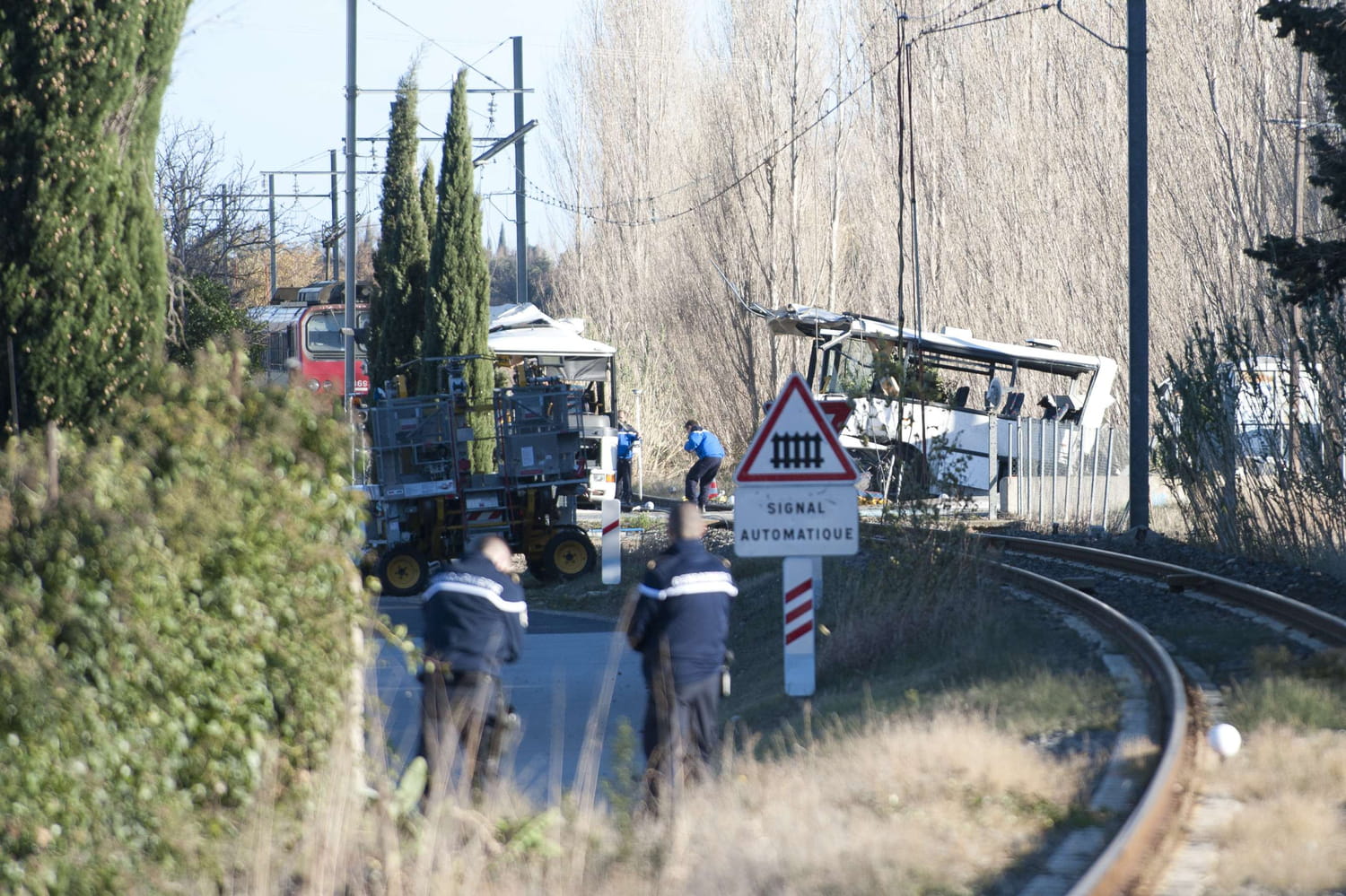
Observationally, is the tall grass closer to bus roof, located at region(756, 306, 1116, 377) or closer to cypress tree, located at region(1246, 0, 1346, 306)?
cypress tree, located at region(1246, 0, 1346, 306)

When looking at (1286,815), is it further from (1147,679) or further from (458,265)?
(458,265)

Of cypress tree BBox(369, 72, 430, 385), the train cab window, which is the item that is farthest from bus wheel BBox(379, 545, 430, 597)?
the train cab window

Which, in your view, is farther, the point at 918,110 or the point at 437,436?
the point at 918,110

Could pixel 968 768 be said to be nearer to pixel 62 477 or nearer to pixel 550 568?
pixel 62 477

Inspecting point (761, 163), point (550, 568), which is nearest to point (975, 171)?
point (761, 163)

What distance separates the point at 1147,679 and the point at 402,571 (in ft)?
35.9

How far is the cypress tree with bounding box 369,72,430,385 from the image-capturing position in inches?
1291

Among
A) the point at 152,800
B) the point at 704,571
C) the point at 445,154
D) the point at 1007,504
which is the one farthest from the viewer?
the point at 445,154

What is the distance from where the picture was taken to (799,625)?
1096 centimetres

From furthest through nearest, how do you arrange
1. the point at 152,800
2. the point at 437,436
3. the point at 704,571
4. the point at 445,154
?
the point at 445,154, the point at 437,436, the point at 704,571, the point at 152,800

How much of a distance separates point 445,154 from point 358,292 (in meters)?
11.0

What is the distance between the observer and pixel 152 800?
197 inches

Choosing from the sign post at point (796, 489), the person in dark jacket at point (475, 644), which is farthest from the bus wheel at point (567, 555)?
the person in dark jacket at point (475, 644)

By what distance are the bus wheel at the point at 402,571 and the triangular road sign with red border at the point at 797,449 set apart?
9.62 meters
